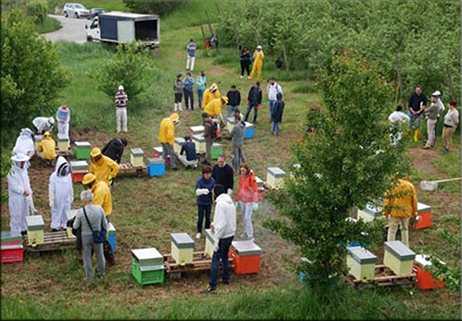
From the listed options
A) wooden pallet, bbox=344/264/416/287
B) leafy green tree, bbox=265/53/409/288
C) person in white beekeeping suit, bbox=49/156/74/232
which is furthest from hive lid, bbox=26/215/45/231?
wooden pallet, bbox=344/264/416/287

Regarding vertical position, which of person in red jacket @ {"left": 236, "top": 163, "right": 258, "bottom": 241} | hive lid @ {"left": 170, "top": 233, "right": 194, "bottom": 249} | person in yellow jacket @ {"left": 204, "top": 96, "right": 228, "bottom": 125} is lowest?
hive lid @ {"left": 170, "top": 233, "right": 194, "bottom": 249}

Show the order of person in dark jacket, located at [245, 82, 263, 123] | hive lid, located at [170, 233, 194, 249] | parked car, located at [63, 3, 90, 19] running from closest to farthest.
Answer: hive lid, located at [170, 233, 194, 249], person in dark jacket, located at [245, 82, 263, 123], parked car, located at [63, 3, 90, 19]

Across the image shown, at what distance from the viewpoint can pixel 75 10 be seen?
2218 inches

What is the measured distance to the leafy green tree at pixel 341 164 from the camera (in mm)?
11477

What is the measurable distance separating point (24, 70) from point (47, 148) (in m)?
A: 3.18

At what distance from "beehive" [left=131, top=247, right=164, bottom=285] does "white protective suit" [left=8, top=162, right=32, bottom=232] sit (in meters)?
3.40

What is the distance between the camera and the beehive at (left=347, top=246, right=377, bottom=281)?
1322 centimetres

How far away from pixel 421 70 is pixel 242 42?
16012 millimetres

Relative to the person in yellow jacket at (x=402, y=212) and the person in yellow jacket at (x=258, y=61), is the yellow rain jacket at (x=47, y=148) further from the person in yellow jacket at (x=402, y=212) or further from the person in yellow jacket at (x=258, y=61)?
the person in yellow jacket at (x=258, y=61)

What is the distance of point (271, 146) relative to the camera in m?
23.7

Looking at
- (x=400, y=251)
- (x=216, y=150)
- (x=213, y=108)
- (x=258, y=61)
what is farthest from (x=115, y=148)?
(x=258, y=61)

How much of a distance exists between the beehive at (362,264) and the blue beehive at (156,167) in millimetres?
8167

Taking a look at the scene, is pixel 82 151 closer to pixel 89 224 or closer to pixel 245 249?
pixel 89 224

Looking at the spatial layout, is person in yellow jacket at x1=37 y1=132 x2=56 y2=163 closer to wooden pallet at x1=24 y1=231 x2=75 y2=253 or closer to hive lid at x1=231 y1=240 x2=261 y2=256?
wooden pallet at x1=24 y1=231 x2=75 y2=253
